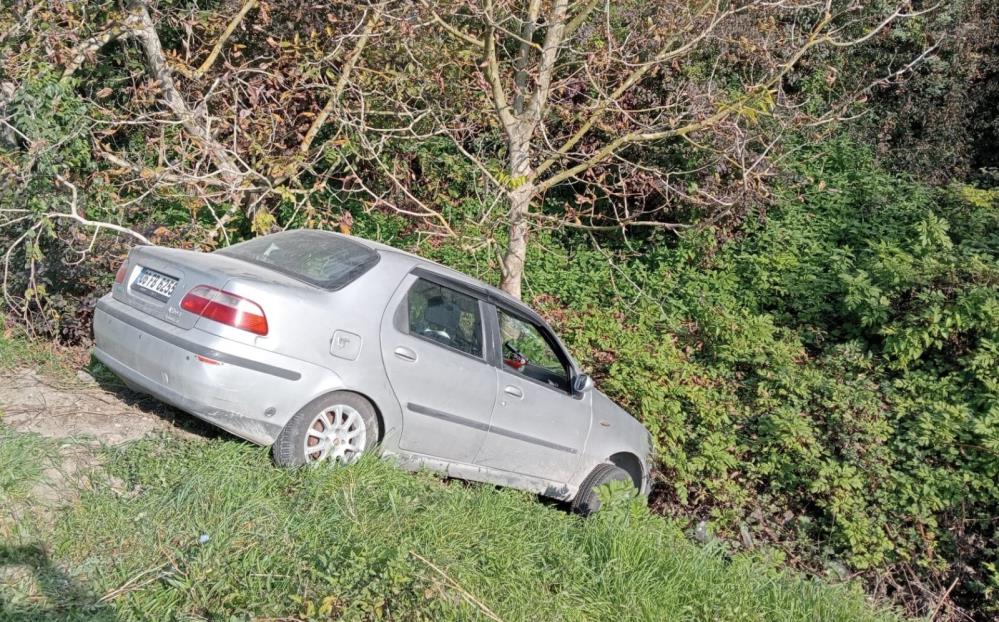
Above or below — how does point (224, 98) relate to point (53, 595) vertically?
above

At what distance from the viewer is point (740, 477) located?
7.72 meters

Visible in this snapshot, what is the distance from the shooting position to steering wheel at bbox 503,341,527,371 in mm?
6199

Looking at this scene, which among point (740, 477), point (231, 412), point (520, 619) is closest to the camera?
point (520, 619)

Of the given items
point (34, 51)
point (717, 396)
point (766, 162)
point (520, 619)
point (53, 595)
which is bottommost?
point (53, 595)

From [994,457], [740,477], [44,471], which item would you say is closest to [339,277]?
[44,471]

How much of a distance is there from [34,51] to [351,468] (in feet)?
23.3

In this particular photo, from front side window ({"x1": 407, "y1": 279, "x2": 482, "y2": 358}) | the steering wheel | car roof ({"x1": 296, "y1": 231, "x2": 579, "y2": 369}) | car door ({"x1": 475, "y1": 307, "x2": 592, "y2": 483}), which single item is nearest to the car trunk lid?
car roof ({"x1": 296, "y1": 231, "x2": 579, "y2": 369})

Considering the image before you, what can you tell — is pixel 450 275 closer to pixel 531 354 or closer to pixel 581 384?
pixel 531 354

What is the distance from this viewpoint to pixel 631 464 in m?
7.00

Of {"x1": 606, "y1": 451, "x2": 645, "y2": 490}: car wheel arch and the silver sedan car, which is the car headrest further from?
{"x1": 606, "y1": 451, "x2": 645, "y2": 490}: car wheel arch

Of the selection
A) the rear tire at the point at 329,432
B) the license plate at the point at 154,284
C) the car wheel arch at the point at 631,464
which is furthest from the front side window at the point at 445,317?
the car wheel arch at the point at 631,464

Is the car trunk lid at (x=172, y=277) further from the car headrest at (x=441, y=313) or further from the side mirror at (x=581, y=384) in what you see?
the side mirror at (x=581, y=384)

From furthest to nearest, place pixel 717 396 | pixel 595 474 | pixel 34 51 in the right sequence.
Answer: pixel 34 51
pixel 717 396
pixel 595 474

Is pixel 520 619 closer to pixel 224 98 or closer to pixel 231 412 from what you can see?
pixel 231 412
